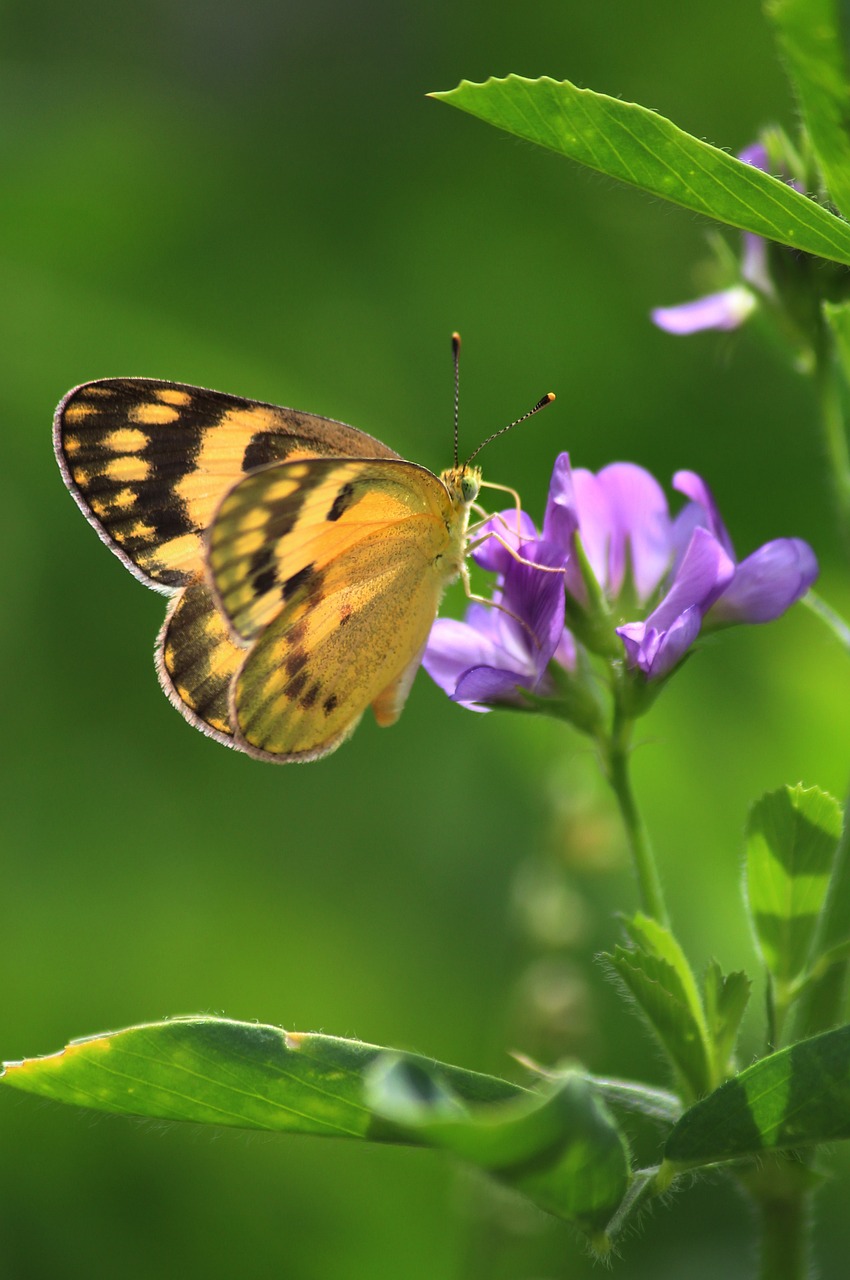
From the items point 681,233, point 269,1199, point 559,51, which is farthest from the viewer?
point 559,51

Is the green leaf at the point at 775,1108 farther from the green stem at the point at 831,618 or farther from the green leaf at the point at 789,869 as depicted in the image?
the green stem at the point at 831,618

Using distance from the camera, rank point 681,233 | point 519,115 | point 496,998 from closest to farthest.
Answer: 1. point 519,115
2. point 496,998
3. point 681,233

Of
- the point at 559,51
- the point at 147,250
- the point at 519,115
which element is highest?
the point at 559,51

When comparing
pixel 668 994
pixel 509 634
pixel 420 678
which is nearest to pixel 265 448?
pixel 509 634

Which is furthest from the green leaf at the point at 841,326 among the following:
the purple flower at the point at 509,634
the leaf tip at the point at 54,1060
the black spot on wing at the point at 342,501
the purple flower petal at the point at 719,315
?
the leaf tip at the point at 54,1060

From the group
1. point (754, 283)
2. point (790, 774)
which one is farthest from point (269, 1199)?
point (754, 283)

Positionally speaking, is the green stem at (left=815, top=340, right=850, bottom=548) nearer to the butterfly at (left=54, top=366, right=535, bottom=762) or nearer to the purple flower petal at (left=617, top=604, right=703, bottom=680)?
the purple flower petal at (left=617, top=604, right=703, bottom=680)

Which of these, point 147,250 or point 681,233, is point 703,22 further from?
point 147,250
